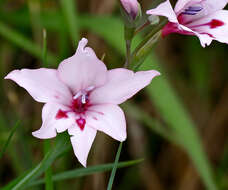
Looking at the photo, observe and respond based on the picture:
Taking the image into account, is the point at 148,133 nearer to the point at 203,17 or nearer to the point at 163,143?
the point at 163,143

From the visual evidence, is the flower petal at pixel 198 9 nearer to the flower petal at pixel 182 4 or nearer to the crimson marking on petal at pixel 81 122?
the flower petal at pixel 182 4

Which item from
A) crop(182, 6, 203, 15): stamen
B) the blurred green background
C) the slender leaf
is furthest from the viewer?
the blurred green background

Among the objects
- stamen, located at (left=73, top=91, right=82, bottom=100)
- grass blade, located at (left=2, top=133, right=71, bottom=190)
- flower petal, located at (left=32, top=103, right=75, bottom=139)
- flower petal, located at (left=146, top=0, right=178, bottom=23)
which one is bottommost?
grass blade, located at (left=2, top=133, right=71, bottom=190)

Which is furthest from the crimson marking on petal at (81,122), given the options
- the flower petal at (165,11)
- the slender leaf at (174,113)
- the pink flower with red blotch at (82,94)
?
the slender leaf at (174,113)

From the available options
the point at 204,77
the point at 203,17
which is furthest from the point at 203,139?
the point at 203,17

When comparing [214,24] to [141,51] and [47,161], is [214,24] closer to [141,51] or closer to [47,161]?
[141,51]

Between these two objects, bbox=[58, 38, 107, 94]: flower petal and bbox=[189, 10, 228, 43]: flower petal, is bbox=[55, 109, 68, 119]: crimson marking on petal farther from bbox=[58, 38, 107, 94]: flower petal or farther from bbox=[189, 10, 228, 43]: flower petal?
bbox=[189, 10, 228, 43]: flower petal

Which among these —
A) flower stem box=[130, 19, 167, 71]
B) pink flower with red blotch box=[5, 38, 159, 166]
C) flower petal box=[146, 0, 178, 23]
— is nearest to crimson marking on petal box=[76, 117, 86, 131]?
pink flower with red blotch box=[5, 38, 159, 166]
